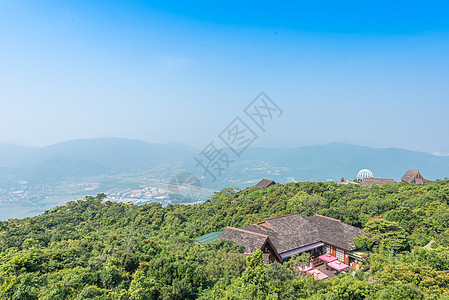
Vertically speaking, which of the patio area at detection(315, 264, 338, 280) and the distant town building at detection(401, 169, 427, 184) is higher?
the distant town building at detection(401, 169, 427, 184)

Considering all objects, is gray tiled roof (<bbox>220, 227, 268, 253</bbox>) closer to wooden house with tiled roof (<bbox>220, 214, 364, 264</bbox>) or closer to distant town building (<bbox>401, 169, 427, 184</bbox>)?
wooden house with tiled roof (<bbox>220, 214, 364, 264</bbox>)

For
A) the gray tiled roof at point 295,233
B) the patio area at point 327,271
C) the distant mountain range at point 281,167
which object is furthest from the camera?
the distant mountain range at point 281,167

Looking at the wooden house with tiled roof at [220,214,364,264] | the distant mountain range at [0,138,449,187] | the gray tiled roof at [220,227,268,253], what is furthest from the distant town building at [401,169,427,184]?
the distant mountain range at [0,138,449,187]

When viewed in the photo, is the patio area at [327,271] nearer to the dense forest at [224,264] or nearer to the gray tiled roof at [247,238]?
the dense forest at [224,264]

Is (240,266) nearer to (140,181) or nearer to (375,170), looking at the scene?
(140,181)

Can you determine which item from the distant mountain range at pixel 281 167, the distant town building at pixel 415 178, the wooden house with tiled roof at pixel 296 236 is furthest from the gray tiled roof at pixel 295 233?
the distant mountain range at pixel 281 167

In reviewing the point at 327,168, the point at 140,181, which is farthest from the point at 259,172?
the point at 140,181

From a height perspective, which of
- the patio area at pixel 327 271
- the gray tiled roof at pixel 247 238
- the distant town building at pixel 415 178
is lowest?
the patio area at pixel 327 271
